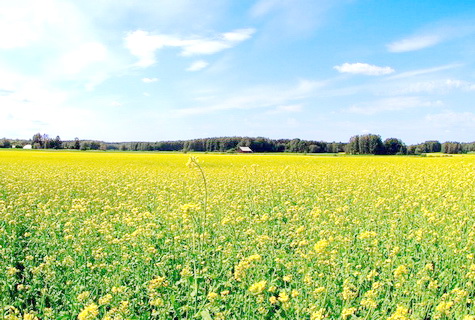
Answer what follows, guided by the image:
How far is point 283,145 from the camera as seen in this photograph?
289 ft

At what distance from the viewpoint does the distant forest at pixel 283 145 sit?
71.2 meters

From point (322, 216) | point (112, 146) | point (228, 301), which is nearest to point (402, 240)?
point (322, 216)

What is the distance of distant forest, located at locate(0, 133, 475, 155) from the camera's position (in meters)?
71.2

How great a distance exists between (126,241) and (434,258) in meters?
4.79

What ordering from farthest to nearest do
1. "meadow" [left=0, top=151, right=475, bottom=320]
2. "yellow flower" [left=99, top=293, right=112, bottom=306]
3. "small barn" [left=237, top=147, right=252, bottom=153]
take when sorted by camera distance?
"small barn" [left=237, top=147, right=252, bottom=153], "meadow" [left=0, top=151, right=475, bottom=320], "yellow flower" [left=99, top=293, right=112, bottom=306]

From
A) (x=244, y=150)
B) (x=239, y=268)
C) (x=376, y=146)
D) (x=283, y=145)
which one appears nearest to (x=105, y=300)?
(x=239, y=268)

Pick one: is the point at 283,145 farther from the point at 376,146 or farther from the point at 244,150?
the point at 376,146

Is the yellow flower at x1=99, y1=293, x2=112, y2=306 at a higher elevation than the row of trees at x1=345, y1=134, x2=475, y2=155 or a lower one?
lower

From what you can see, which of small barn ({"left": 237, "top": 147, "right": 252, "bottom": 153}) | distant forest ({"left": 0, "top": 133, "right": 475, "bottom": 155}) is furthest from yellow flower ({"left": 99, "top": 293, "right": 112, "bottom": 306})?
small barn ({"left": 237, "top": 147, "right": 252, "bottom": 153})

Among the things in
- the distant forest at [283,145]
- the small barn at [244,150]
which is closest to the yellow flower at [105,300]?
the distant forest at [283,145]

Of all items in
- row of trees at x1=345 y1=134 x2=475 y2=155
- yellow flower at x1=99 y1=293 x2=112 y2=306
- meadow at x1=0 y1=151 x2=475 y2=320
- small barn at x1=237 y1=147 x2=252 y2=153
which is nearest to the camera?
yellow flower at x1=99 y1=293 x2=112 y2=306

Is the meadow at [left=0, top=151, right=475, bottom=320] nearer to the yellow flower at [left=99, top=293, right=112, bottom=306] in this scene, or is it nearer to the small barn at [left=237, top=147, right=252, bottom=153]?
the yellow flower at [left=99, top=293, right=112, bottom=306]

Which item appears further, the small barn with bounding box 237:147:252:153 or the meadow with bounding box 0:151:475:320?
the small barn with bounding box 237:147:252:153

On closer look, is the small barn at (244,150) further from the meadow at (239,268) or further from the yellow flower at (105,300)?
the yellow flower at (105,300)
